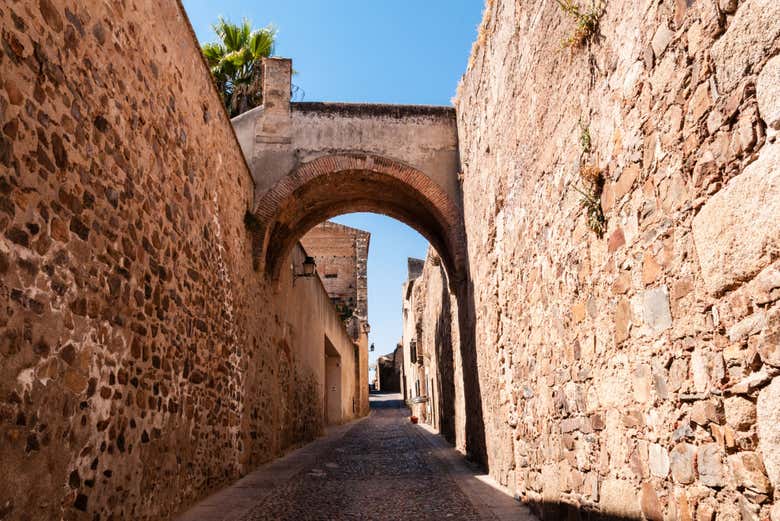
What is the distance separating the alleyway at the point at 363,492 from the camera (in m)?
4.73

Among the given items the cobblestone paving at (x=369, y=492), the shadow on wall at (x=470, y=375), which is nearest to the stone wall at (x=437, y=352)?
the shadow on wall at (x=470, y=375)

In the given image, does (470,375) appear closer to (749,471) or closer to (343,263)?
(749,471)

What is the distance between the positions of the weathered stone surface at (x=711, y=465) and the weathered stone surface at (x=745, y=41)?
4.19ft

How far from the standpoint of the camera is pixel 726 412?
190 centimetres

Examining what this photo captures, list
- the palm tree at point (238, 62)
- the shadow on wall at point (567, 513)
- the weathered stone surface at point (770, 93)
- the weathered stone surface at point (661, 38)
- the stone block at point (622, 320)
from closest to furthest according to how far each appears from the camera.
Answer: the weathered stone surface at point (770, 93) → the weathered stone surface at point (661, 38) → the stone block at point (622, 320) → the shadow on wall at point (567, 513) → the palm tree at point (238, 62)

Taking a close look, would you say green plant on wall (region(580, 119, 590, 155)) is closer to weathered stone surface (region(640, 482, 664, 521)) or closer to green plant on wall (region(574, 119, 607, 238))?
green plant on wall (region(574, 119, 607, 238))

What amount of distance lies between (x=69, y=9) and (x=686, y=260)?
3442 millimetres

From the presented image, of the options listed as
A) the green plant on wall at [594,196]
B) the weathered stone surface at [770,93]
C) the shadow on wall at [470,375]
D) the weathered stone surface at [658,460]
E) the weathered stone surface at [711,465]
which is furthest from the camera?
the shadow on wall at [470,375]

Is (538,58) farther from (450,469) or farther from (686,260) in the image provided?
(450,469)

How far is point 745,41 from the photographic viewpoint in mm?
1754

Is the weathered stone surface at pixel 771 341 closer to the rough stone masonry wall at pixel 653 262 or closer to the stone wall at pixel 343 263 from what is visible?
the rough stone masonry wall at pixel 653 262

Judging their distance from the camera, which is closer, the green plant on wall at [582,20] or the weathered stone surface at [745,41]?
the weathered stone surface at [745,41]

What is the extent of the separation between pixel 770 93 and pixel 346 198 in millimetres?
8950

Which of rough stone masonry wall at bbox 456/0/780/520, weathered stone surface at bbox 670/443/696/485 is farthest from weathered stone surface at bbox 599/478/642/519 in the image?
weathered stone surface at bbox 670/443/696/485
